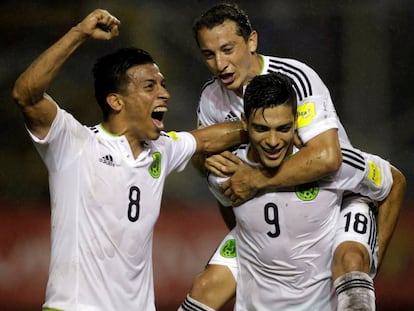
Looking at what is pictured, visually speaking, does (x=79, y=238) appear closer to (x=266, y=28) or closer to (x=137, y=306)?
(x=137, y=306)

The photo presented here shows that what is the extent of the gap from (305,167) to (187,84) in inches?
102

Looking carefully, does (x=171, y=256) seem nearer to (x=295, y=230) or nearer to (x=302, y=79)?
(x=295, y=230)

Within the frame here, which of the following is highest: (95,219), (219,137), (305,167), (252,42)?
(252,42)

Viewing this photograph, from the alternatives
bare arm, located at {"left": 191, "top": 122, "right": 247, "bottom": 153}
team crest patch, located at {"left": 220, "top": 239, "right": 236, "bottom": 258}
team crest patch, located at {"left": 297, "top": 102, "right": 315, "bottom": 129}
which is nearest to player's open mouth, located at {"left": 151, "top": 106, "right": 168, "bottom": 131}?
bare arm, located at {"left": 191, "top": 122, "right": 247, "bottom": 153}

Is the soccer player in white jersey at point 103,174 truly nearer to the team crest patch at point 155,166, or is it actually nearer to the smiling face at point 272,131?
the team crest patch at point 155,166

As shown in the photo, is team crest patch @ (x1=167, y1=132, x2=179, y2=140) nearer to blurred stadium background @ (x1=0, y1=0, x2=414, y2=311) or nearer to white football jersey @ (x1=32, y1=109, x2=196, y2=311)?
white football jersey @ (x1=32, y1=109, x2=196, y2=311)

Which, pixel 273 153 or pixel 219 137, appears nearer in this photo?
pixel 273 153

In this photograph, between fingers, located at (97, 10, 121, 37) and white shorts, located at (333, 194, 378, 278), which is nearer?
fingers, located at (97, 10, 121, 37)

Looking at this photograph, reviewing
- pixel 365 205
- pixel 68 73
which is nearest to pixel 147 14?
pixel 68 73

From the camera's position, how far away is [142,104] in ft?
13.5

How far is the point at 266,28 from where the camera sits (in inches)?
261

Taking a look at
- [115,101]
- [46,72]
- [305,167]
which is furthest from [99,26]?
[305,167]

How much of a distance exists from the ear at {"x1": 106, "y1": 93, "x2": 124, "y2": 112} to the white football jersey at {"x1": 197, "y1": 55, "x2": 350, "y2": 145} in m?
0.56

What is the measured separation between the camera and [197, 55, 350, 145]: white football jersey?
429 cm
